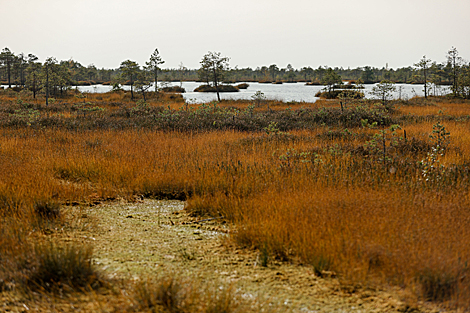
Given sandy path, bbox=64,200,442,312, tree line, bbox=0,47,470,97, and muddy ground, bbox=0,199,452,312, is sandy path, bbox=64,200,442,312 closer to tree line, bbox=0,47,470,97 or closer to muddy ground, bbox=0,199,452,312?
muddy ground, bbox=0,199,452,312

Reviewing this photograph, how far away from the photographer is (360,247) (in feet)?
12.8

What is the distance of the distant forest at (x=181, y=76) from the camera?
42406 millimetres

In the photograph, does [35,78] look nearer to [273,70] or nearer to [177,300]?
[177,300]

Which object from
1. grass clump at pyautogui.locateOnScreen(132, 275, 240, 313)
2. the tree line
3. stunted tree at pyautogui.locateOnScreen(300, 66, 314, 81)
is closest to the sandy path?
grass clump at pyautogui.locateOnScreen(132, 275, 240, 313)

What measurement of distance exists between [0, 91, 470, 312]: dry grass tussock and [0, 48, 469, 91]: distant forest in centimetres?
2752

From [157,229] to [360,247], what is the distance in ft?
9.91

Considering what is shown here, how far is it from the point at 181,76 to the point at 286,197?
132906 millimetres

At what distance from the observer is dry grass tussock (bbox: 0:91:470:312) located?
3586mm

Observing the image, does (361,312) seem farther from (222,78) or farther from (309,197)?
(222,78)

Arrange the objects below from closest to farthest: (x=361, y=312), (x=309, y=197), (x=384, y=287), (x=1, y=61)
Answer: (x=361, y=312), (x=384, y=287), (x=309, y=197), (x=1, y=61)

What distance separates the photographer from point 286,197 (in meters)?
5.79

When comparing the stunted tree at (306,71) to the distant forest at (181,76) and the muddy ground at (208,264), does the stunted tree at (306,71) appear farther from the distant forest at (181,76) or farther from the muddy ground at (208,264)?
the muddy ground at (208,264)

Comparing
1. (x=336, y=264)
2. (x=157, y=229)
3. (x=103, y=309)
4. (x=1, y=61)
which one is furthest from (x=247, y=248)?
(x=1, y=61)

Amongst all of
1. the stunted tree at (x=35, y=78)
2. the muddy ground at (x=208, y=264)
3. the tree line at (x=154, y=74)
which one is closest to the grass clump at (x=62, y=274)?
the muddy ground at (x=208, y=264)
